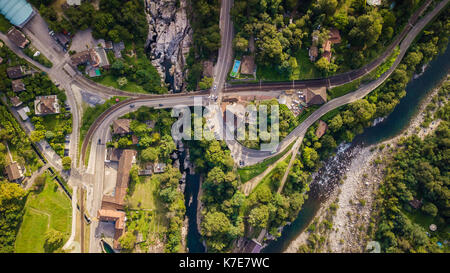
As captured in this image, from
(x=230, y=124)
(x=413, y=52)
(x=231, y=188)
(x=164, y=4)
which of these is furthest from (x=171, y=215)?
(x=413, y=52)

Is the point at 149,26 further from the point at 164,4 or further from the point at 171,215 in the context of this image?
the point at 171,215

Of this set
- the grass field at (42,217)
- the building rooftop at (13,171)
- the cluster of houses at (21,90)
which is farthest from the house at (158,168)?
the building rooftop at (13,171)

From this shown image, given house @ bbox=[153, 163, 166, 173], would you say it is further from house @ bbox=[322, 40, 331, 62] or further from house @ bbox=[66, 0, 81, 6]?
house @ bbox=[322, 40, 331, 62]

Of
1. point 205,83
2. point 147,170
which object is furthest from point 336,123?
point 147,170

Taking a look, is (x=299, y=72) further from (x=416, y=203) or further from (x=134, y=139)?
(x=134, y=139)

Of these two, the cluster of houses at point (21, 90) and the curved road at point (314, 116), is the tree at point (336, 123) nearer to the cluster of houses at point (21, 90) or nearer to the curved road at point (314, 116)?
the curved road at point (314, 116)

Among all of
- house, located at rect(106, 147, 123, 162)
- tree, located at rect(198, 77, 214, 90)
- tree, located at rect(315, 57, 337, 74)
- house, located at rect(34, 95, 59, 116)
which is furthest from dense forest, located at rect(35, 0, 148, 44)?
tree, located at rect(315, 57, 337, 74)

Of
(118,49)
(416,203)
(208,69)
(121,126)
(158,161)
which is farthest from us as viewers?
(158,161)
